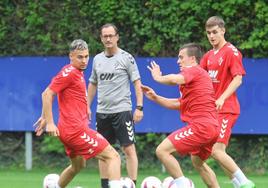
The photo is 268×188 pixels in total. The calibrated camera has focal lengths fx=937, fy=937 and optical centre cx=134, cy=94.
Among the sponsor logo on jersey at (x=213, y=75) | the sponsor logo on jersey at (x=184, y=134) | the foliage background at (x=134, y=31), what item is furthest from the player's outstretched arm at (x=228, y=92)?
the foliage background at (x=134, y=31)

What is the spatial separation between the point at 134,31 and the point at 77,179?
356 cm

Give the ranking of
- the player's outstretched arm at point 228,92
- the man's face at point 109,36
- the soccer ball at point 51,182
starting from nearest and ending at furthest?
the player's outstretched arm at point 228,92 → the soccer ball at point 51,182 → the man's face at point 109,36

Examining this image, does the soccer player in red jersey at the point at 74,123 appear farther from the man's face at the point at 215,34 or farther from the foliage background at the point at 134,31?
the foliage background at the point at 134,31

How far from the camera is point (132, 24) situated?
55.8ft

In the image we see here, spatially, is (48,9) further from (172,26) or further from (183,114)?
(183,114)

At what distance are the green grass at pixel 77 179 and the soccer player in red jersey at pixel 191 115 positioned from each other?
2648 millimetres

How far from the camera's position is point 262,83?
15742mm

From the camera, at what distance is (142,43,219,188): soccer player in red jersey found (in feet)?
35.4

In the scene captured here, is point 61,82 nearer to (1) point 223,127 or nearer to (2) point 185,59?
(2) point 185,59

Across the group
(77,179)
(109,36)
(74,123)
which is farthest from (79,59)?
(77,179)

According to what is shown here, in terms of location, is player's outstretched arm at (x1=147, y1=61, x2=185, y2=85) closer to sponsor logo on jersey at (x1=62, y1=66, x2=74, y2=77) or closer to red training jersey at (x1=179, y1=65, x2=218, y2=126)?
red training jersey at (x1=179, y1=65, x2=218, y2=126)

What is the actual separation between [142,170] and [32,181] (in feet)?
9.77

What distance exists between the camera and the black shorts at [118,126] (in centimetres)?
1244

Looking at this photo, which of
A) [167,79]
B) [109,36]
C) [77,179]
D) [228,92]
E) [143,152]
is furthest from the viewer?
[143,152]
